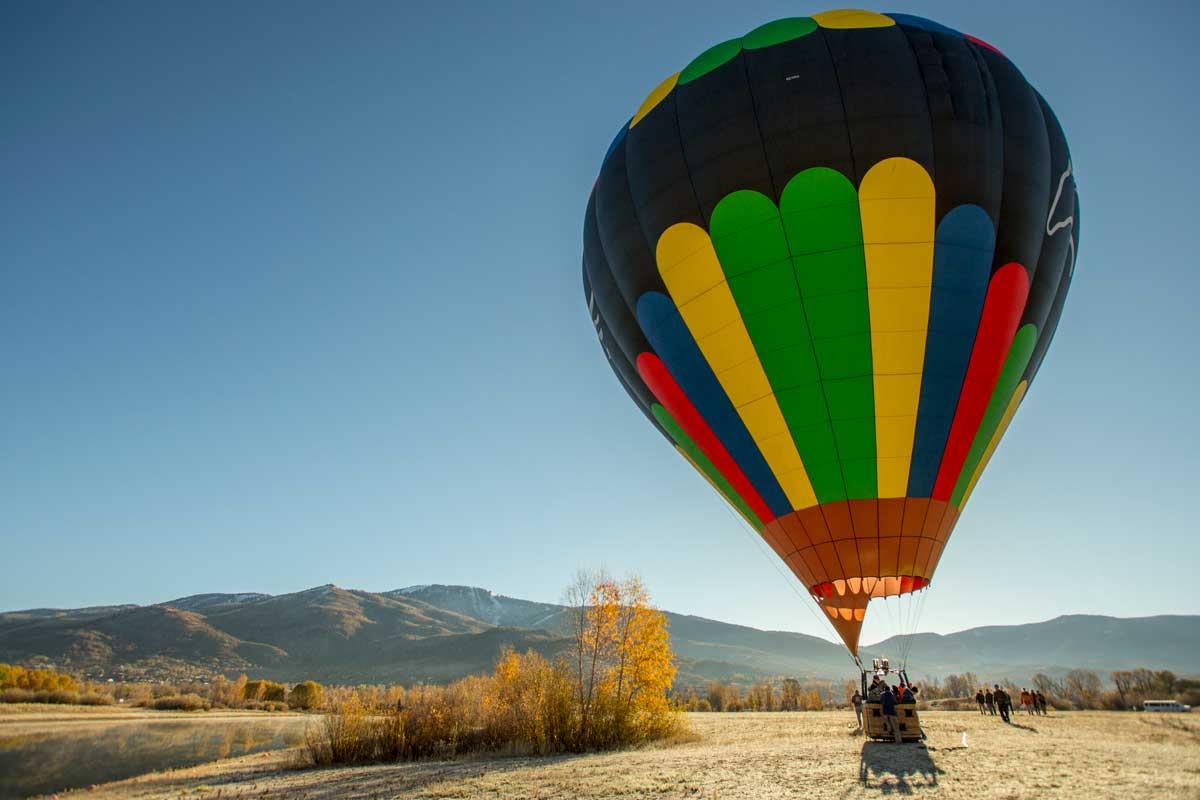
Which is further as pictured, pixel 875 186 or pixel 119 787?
pixel 119 787

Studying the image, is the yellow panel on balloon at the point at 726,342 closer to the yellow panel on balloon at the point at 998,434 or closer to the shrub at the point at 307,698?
the yellow panel on balloon at the point at 998,434

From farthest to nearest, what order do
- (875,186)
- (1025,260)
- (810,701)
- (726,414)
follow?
(810,701) < (726,414) < (1025,260) < (875,186)

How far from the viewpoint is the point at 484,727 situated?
20.5m

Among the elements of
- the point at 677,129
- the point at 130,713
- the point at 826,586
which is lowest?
the point at 130,713

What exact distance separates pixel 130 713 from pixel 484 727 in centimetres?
4570

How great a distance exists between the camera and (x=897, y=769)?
34.1 ft

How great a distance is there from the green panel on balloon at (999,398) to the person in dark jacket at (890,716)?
4399mm

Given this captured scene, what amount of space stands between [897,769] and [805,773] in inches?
57.4

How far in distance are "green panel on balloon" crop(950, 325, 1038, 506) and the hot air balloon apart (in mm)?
55

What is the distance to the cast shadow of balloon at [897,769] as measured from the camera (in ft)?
30.1

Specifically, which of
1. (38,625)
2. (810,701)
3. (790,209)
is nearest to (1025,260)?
(790,209)

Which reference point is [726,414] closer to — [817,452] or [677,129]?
[817,452]

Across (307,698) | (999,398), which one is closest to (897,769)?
(999,398)

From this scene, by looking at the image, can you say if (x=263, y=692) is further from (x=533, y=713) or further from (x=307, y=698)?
(x=533, y=713)
